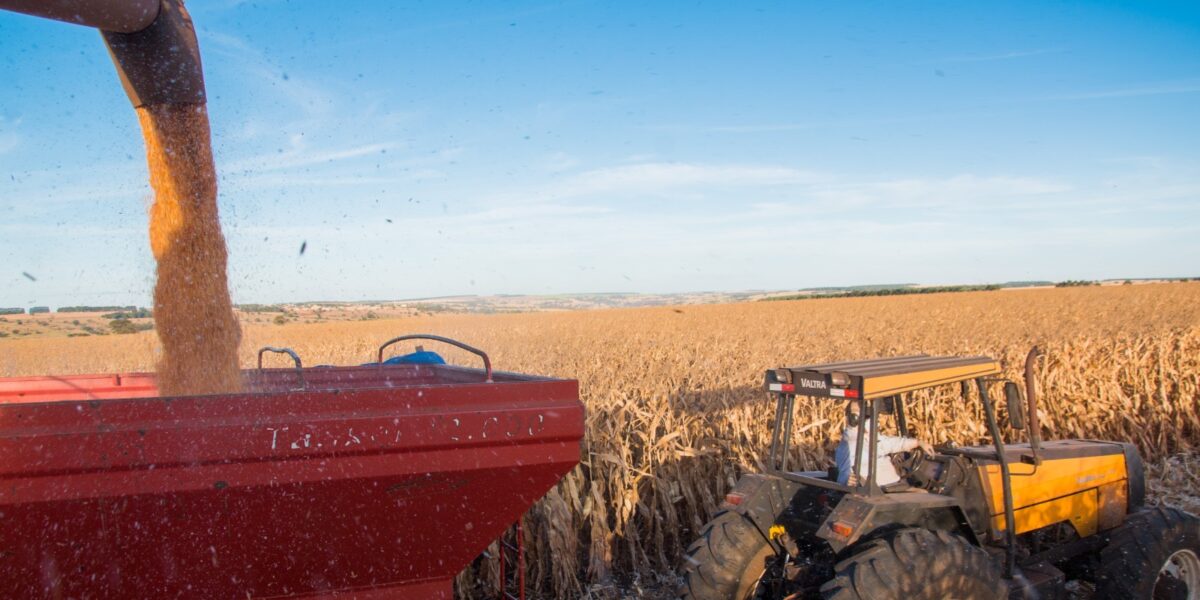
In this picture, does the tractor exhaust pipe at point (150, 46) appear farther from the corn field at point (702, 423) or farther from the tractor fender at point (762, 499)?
the tractor fender at point (762, 499)

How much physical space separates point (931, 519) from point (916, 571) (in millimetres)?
618

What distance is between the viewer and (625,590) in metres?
5.71

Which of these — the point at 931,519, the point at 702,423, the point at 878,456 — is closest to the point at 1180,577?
the point at 931,519

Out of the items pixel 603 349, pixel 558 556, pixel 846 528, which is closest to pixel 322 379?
A: pixel 558 556

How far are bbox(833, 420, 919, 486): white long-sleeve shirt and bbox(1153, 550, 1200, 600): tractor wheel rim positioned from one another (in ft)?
5.66

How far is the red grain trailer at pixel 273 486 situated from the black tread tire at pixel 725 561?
115cm

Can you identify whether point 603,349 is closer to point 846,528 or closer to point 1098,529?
point 1098,529

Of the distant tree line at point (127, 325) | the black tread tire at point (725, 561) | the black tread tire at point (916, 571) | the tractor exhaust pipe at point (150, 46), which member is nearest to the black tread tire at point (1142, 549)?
the black tread tire at point (916, 571)

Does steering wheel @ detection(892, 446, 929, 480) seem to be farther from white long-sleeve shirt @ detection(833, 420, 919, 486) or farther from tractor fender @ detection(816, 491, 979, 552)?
tractor fender @ detection(816, 491, 979, 552)

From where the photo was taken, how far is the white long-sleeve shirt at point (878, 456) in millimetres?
4219

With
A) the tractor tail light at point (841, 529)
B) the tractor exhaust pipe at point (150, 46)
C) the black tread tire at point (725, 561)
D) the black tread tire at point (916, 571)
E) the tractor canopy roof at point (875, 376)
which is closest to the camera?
the black tread tire at point (916, 571)

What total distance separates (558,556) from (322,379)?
188cm

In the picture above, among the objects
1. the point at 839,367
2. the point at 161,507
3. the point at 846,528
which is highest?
the point at 839,367

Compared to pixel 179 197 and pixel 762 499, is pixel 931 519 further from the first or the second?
pixel 179 197
